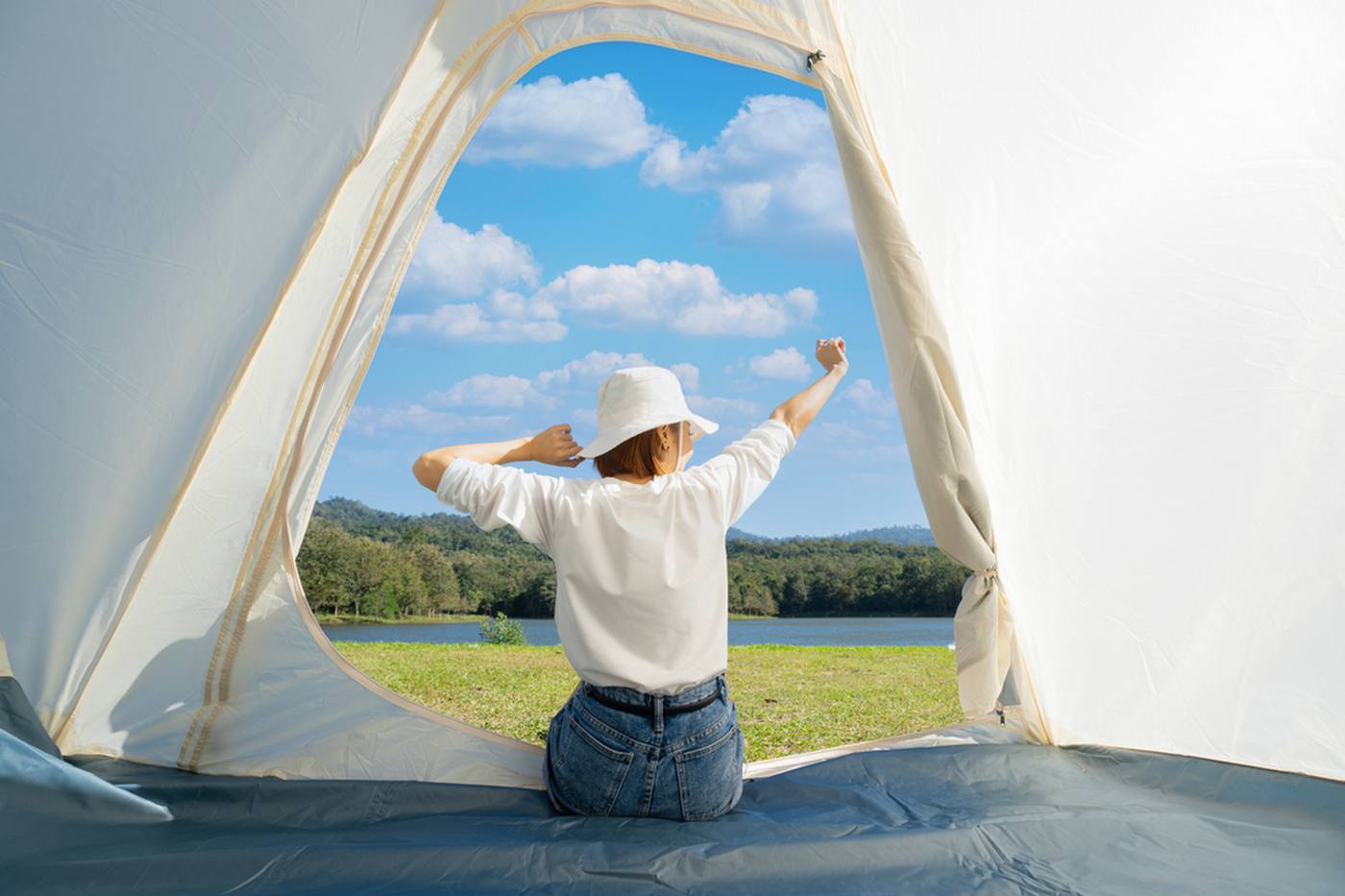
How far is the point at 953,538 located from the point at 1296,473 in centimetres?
88

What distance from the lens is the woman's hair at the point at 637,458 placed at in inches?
95.7

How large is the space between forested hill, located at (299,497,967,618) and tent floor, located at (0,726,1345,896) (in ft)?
48.3

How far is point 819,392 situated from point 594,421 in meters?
0.63

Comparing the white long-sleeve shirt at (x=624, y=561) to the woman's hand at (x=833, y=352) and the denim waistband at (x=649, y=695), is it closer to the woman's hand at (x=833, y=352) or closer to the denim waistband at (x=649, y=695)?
the denim waistband at (x=649, y=695)

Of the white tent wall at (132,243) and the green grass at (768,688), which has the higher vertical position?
the white tent wall at (132,243)

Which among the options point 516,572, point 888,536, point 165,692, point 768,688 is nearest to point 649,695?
point 165,692

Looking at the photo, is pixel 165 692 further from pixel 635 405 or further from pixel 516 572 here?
pixel 516 572

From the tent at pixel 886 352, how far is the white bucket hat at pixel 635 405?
2.35 ft

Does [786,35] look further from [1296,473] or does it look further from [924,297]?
[1296,473]

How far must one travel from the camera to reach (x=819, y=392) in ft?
9.07

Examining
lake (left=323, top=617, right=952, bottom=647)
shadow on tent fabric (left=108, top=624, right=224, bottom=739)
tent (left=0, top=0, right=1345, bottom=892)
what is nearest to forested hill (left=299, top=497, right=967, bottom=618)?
lake (left=323, top=617, right=952, bottom=647)

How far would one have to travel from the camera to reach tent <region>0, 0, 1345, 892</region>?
2674 millimetres

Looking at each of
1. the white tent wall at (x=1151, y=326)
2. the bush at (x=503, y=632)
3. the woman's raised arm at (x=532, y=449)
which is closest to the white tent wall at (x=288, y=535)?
the white tent wall at (x=1151, y=326)

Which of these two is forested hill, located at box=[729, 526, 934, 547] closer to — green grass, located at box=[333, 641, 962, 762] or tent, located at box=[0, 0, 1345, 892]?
green grass, located at box=[333, 641, 962, 762]
